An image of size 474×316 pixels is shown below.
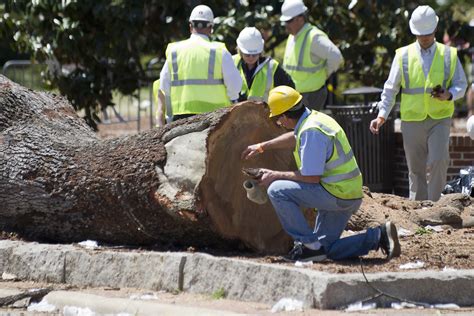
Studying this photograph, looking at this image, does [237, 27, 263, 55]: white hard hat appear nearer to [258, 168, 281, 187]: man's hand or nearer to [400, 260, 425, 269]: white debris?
[258, 168, 281, 187]: man's hand

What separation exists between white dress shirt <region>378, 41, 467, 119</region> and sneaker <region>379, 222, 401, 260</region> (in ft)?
10.3

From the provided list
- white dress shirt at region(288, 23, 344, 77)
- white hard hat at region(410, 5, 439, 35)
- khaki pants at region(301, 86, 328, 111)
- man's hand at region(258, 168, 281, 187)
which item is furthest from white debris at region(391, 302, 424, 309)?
white dress shirt at region(288, 23, 344, 77)

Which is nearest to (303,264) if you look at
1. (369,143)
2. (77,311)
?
(77,311)

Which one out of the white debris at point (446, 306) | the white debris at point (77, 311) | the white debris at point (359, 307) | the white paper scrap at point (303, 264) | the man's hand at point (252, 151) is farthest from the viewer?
the man's hand at point (252, 151)

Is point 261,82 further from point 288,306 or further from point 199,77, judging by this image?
point 288,306

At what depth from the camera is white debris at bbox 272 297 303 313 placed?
777 cm

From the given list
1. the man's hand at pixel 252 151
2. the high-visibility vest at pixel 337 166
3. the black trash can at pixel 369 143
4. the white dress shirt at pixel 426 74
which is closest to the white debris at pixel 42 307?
the man's hand at pixel 252 151

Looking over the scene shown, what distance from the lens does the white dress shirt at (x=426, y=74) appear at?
1156 cm

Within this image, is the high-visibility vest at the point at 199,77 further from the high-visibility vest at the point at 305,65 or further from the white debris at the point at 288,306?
the white debris at the point at 288,306

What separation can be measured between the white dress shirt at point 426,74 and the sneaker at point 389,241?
313cm

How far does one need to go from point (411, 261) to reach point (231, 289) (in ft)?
4.26

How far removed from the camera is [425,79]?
459 inches

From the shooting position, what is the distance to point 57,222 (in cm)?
962

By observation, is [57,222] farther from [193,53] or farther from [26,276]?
[193,53]
